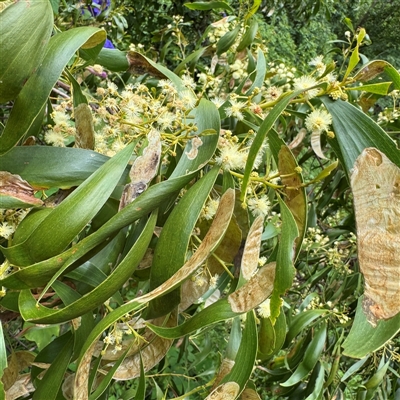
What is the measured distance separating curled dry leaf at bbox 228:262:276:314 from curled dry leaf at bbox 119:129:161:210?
4.9 inches

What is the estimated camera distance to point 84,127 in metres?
0.44

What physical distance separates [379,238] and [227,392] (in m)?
0.22

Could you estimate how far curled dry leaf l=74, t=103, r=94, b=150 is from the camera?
0.44m

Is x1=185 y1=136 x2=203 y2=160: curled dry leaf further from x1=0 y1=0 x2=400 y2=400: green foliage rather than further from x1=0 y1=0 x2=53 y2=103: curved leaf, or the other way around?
x1=0 y1=0 x2=53 y2=103: curved leaf

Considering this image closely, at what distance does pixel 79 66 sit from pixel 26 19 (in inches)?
10.0

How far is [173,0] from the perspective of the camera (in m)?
2.07

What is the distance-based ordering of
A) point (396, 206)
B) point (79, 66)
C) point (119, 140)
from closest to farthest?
1. point (396, 206)
2. point (119, 140)
3. point (79, 66)

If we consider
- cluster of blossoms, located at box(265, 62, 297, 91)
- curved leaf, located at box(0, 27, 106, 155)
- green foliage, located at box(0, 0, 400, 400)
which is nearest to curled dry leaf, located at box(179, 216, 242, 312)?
green foliage, located at box(0, 0, 400, 400)

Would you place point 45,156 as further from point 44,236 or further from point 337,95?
point 337,95

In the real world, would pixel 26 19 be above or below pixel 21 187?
above

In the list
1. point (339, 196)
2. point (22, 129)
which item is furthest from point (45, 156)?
point (339, 196)

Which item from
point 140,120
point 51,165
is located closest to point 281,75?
point 140,120

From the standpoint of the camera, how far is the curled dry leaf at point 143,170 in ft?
1.24

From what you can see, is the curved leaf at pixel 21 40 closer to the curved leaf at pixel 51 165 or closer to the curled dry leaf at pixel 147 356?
the curved leaf at pixel 51 165
